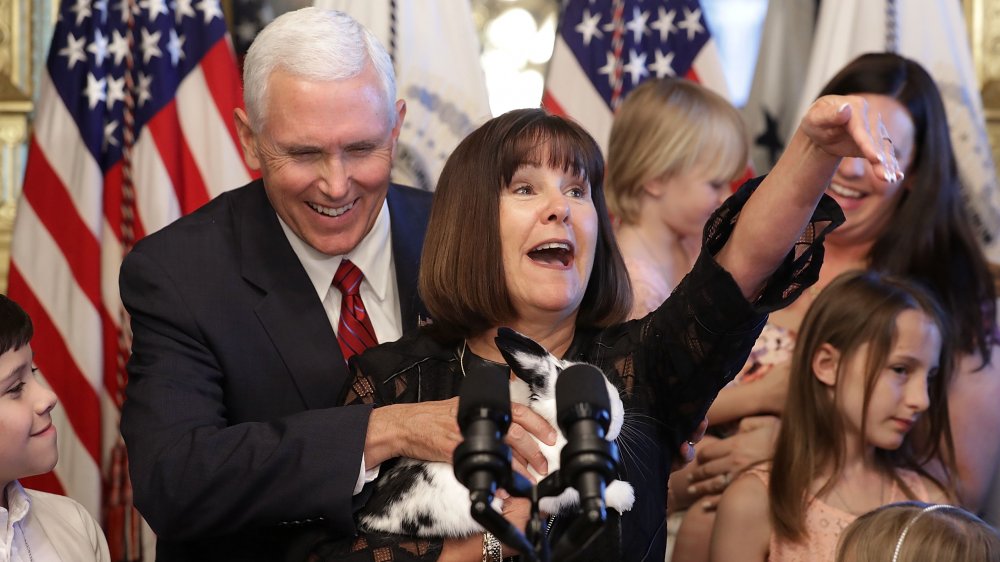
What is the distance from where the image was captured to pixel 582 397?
1.55 meters

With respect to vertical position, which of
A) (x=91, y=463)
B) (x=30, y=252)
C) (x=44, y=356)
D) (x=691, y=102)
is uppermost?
(x=691, y=102)

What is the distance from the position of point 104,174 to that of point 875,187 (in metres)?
2.45

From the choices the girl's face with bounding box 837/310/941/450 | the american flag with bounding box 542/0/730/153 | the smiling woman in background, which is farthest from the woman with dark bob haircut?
the american flag with bounding box 542/0/730/153

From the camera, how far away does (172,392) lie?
2453 mm

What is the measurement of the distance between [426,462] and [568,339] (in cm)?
39

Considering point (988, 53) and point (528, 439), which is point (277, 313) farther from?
point (988, 53)

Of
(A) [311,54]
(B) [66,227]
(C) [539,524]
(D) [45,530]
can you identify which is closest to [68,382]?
(B) [66,227]

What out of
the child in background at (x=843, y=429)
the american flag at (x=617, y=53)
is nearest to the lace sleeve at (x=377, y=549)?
the child in background at (x=843, y=429)

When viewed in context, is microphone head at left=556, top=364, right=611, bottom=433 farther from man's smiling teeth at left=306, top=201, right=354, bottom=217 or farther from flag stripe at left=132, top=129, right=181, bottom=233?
flag stripe at left=132, top=129, right=181, bottom=233

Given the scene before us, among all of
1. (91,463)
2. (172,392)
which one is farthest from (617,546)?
(91,463)

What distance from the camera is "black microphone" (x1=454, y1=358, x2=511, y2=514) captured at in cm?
150

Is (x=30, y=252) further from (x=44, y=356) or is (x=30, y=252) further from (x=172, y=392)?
(x=172, y=392)

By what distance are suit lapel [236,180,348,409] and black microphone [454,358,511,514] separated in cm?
110

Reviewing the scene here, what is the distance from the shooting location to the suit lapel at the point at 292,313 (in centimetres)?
269
